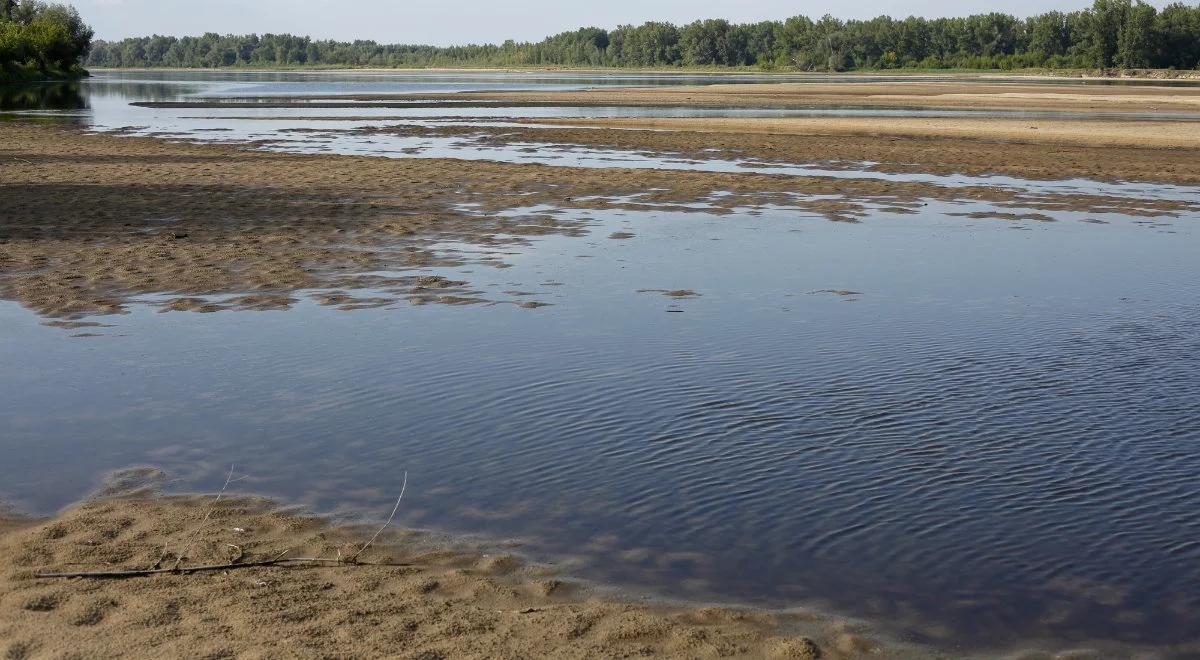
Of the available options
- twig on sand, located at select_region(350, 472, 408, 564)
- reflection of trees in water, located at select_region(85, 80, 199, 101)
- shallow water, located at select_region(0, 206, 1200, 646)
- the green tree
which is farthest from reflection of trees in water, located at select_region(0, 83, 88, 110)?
the green tree

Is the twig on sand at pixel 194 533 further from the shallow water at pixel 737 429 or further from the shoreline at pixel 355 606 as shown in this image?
the shallow water at pixel 737 429

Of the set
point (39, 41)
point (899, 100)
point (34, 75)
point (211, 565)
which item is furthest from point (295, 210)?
point (39, 41)

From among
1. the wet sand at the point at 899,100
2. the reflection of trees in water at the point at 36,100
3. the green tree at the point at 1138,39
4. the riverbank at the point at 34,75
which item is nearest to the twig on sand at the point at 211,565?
the wet sand at the point at 899,100

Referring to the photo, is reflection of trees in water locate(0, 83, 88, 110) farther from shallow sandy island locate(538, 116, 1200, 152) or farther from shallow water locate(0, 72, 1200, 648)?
shallow water locate(0, 72, 1200, 648)

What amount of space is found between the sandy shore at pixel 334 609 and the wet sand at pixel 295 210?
23.3ft

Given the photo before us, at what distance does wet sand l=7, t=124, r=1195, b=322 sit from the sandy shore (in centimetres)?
710

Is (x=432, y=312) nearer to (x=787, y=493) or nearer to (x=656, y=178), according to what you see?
(x=787, y=493)

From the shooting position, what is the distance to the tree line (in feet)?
333

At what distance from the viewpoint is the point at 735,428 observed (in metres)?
9.34

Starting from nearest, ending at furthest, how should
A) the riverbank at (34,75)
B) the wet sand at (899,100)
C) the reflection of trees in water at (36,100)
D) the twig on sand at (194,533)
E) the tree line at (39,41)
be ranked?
1. the twig on sand at (194,533)
2. the reflection of trees in water at (36,100)
3. the wet sand at (899,100)
4. the riverbank at (34,75)
5. the tree line at (39,41)

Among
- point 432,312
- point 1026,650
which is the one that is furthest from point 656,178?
point 1026,650

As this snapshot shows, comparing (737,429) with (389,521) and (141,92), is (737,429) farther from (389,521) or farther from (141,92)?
(141,92)

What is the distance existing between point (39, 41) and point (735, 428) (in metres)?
120

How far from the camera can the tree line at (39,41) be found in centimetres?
10144
